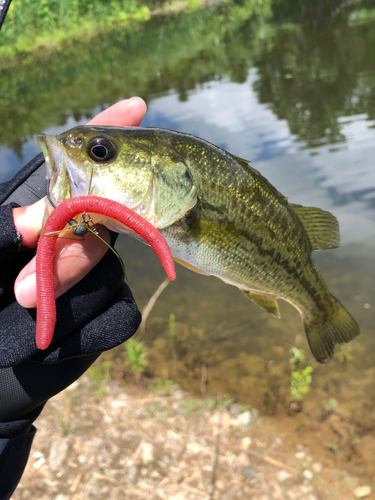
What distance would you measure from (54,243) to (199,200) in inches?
29.4

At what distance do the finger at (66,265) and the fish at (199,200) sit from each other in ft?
0.48

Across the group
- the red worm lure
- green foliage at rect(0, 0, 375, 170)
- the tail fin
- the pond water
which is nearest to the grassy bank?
green foliage at rect(0, 0, 375, 170)

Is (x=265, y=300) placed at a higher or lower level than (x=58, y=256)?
lower

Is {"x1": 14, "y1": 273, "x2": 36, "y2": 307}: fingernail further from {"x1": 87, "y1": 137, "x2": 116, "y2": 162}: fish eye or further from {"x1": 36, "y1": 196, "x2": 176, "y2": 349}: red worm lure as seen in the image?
{"x1": 87, "y1": 137, "x2": 116, "y2": 162}: fish eye

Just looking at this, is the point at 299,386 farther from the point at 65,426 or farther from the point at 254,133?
the point at 254,133

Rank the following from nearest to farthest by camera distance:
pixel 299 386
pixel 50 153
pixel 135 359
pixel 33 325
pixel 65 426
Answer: pixel 50 153 < pixel 33 325 < pixel 65 426 < pixel 299 386 < pixel 135 359

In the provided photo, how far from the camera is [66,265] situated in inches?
61.1

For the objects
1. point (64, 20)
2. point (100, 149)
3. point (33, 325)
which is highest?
point (64, 20)

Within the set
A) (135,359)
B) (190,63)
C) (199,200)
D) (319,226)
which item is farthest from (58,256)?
(190,63)

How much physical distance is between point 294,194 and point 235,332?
323cm

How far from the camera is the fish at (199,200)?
1.56 metres

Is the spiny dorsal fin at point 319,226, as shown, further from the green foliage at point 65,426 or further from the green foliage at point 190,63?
the green foliage at point 190,63

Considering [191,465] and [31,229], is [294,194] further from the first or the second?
[31,229]

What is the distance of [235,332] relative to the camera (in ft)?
16.2
